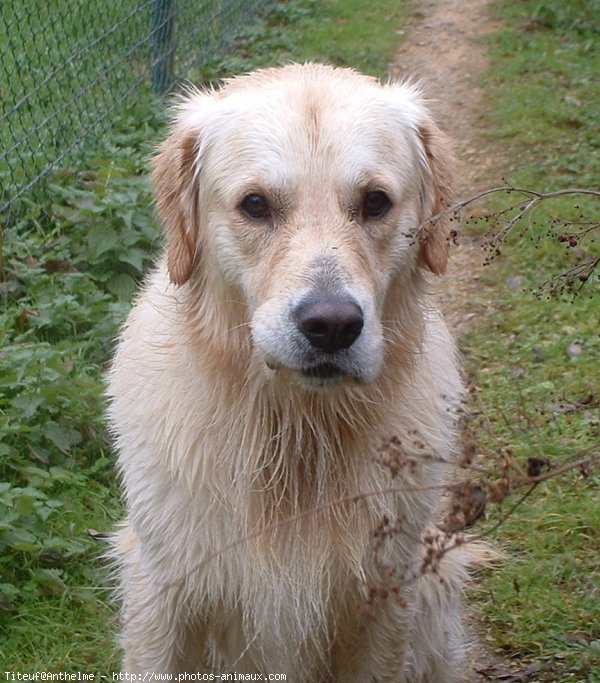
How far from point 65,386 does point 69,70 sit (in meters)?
2.65

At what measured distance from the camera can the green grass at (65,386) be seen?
12.8ft

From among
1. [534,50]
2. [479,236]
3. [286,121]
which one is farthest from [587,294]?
[534,50]

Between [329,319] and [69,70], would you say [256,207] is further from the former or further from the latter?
[69,70]

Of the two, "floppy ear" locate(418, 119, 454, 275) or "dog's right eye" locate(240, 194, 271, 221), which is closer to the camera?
"dog's right eye" locate(240, 194, 271, 221)

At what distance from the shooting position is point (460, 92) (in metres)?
7.75

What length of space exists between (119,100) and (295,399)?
3.98 meters

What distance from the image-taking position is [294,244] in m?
2.90

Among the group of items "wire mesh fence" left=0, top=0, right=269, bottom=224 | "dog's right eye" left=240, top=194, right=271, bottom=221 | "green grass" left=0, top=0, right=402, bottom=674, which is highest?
"dog's right eye" left=240, top=194, right=271, bottom=221

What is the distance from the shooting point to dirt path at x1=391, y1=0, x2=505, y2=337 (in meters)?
5.87

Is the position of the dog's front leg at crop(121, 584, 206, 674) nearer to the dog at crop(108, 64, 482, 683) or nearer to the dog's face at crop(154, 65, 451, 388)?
the dog at crop(108, 64, 482, 683)

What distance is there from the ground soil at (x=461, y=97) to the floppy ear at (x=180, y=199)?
176 cm

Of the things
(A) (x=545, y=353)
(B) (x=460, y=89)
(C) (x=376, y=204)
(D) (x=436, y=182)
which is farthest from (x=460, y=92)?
(C) (x=376, y=204)

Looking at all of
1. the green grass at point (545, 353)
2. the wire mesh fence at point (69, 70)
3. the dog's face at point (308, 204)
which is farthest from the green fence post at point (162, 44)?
the dog's face at point (308, 204)

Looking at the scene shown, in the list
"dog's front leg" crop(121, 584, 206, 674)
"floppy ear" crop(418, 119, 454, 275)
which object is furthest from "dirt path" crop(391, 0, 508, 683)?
"dog's front leg" crop(121, 584, 206, 674)
